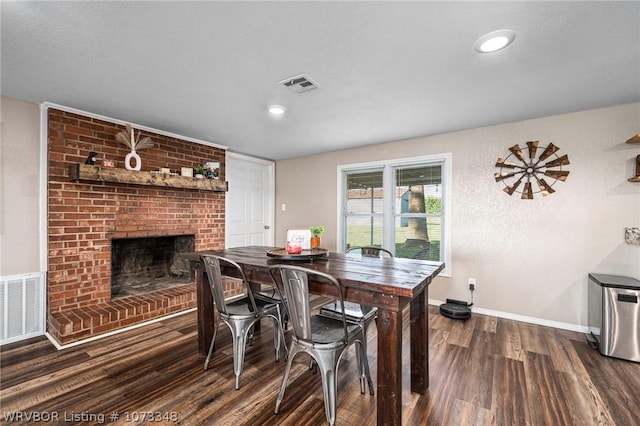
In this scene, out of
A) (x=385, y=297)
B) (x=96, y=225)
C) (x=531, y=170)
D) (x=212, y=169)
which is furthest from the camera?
(x=212, y=169)

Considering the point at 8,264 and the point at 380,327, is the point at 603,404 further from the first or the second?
the point at 8,264

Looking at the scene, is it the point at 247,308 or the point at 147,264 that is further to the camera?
the point at 147,264

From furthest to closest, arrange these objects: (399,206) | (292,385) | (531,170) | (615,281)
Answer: (399,206)
(531,170)
(615,281)
(292,385)

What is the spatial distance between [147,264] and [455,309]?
13.0 ft

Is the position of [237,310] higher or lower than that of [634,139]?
lower

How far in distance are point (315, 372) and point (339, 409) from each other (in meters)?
0.42

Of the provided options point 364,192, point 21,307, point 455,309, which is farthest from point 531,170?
point 21,307

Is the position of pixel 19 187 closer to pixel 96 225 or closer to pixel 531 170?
pixel 96 225

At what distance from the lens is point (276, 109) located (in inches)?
112

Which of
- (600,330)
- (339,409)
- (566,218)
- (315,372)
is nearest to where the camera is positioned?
(339,409)

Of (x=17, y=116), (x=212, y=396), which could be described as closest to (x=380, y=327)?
(x=212, y=396)

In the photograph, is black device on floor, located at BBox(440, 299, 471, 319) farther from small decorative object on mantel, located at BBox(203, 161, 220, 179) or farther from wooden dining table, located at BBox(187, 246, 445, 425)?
small decorative object on mantel, located at BBox(203, 161, 220, 179)

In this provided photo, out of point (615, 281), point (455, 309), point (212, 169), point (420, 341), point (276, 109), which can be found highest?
point (276, 109)

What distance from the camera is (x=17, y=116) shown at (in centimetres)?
264
